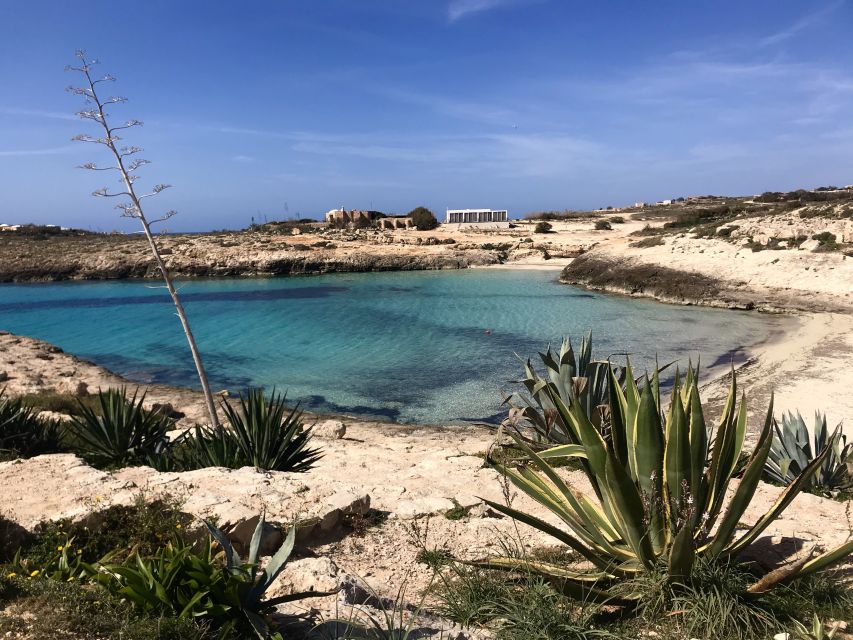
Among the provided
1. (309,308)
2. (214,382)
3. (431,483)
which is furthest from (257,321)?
(431,483)

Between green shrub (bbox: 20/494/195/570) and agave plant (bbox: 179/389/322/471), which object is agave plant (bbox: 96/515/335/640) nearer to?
green shrub (bbox: 20/494/195/570)

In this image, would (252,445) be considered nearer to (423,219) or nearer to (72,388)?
(72,388)

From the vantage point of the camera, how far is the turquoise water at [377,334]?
45.5 feet

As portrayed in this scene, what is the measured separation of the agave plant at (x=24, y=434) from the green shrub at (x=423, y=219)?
54.4m

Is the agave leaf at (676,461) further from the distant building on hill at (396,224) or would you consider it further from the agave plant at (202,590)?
the distant building on hill at (396,224)

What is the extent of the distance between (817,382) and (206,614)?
13.1 meters

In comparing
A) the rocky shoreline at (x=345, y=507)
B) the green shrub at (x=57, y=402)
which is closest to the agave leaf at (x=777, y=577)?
the rocky shoreline at (x=345, y=507)

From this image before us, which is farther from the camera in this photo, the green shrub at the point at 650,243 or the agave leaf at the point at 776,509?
the green shrub at the point at 650,243

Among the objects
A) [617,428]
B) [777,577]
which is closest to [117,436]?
[617,428]

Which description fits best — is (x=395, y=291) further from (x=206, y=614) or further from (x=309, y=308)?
(x=206, y=614)

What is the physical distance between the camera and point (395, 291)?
33.0 meters

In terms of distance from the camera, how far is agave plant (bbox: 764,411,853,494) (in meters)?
5.84

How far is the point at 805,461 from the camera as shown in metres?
6.21

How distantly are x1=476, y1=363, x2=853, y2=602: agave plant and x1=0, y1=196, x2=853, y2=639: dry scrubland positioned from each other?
14.2 inches
